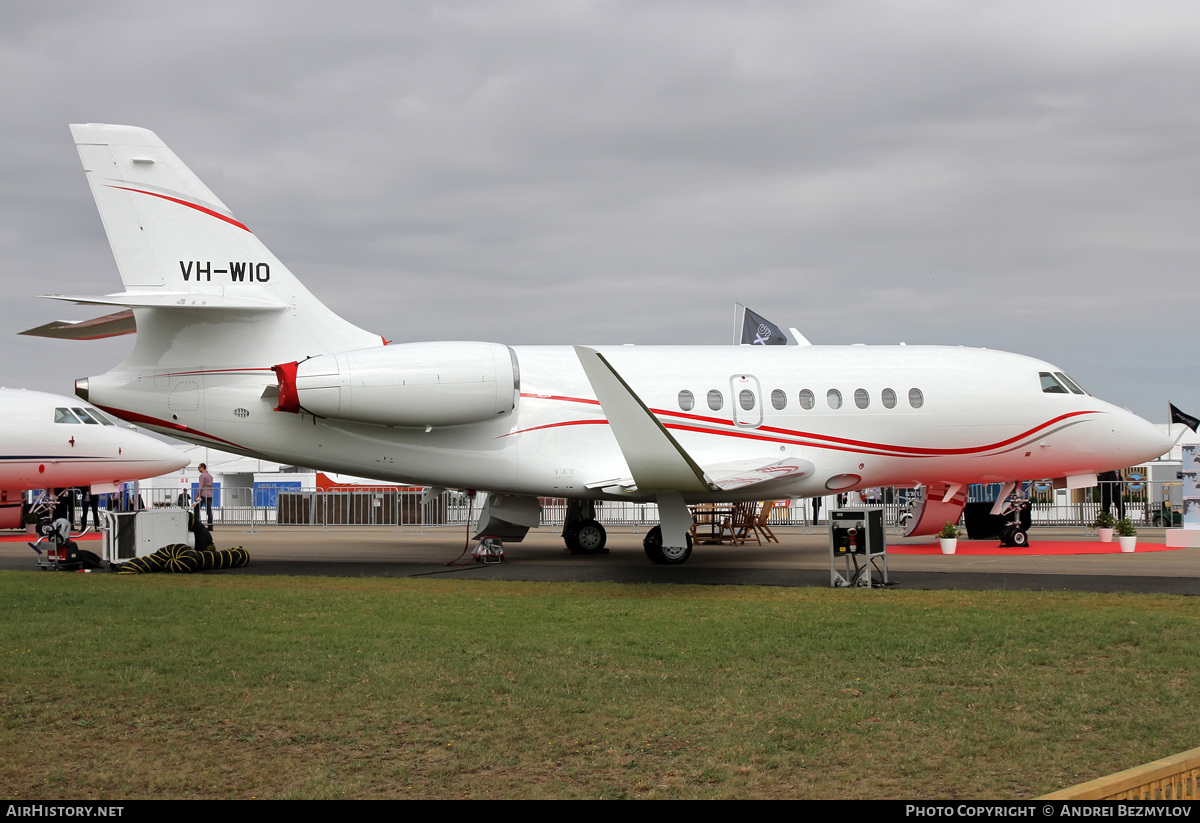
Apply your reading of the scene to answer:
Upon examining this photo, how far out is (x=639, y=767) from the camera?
5535 mm

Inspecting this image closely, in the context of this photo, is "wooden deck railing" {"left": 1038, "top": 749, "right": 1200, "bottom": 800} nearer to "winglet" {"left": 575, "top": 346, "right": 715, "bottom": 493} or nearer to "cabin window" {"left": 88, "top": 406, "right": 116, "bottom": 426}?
"winglet" {"left": 575, "top": 346, "right": 715, "bottom": 493}

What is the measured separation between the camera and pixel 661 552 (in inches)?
699

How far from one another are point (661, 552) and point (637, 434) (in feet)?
15.2

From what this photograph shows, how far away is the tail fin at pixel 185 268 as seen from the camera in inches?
618

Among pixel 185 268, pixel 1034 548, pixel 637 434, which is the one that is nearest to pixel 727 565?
pixel 637 434

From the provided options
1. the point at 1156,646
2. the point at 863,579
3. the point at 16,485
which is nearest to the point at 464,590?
the point at 863,579

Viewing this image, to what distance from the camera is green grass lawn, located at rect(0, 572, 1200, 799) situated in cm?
538

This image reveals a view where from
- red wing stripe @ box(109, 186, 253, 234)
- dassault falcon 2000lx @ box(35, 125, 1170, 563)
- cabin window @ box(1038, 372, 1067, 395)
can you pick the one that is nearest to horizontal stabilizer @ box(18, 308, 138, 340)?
dassault falcon 2000lx @ box(35, 125, 1170, 563)

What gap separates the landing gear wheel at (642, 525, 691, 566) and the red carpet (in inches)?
191

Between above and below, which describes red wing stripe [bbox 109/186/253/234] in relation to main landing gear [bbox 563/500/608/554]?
above

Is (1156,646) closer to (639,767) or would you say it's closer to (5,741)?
(639,767)

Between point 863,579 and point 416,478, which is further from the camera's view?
point 416,478

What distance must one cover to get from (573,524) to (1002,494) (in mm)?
9117
